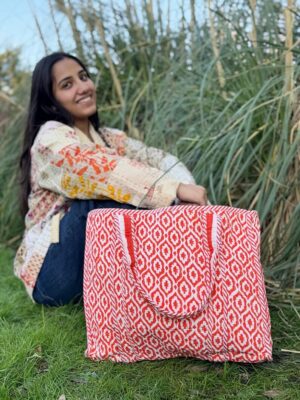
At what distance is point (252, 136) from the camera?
1.98m

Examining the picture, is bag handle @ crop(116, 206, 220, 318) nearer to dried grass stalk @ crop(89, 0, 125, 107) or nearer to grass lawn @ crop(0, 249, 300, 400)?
grass lawn @ crop(0, 249, 300, 400)

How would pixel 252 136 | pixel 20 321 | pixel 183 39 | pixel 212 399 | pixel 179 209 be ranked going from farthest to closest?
pixel 183 39 < pixel 252 136 < pixel 20 321 < pixel 179 209 < pixel 212 399

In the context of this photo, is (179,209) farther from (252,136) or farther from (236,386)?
(252,136)

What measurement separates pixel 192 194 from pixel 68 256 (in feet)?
1.59

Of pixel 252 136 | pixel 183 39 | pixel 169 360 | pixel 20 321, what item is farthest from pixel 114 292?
pixel 183 39

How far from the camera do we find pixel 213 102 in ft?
7.14

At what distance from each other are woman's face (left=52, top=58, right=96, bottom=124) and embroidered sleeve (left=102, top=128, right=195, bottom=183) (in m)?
0.21

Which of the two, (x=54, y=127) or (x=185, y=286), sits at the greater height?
(x=54, y=127)

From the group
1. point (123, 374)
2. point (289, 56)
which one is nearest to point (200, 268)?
point (123, 374)

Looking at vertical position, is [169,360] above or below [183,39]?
below

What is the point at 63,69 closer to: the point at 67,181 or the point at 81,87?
the point at 81,87

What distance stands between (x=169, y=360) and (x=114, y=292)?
0.79ft

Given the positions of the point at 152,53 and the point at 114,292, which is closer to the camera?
the point at 114,292

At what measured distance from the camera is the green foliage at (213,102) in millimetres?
1892
